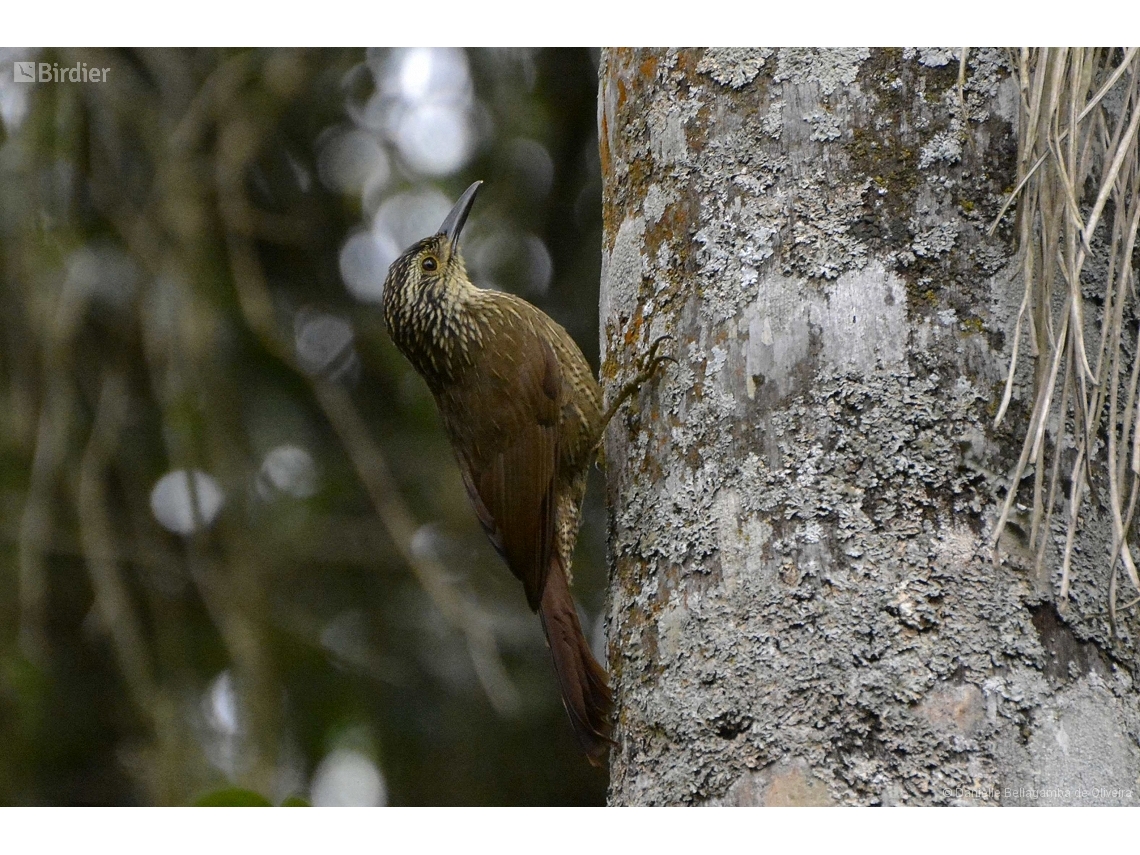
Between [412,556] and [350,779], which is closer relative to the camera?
[412,556]

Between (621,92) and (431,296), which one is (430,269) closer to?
(431,296)

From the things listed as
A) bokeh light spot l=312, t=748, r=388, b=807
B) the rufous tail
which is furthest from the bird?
bokeh light spot l=312, t=748, r=388, b=807

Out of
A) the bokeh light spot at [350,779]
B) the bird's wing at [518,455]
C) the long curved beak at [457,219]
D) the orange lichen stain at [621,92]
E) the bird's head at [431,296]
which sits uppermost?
the orange lichen stain at [621,92]

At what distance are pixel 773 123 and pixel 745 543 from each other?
685mm

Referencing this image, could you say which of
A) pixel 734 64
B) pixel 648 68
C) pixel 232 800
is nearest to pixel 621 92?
pixel 648 68

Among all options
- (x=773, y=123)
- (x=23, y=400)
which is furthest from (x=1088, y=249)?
(x=23, y=400)

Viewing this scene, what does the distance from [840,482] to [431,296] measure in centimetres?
169

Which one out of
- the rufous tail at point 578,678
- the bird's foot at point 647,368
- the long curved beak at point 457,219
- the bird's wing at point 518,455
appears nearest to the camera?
the bird's foot at point 647,368

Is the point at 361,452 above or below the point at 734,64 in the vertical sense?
below

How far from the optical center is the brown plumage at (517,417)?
8.32 feet

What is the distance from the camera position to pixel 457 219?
322cm

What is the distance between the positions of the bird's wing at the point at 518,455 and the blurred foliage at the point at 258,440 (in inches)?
18.6

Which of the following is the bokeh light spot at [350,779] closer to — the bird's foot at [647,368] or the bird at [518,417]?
the bird at [518,417]

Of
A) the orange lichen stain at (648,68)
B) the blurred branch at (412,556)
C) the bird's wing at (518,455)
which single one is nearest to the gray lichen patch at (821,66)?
the orange lichen stain at (648,68)
